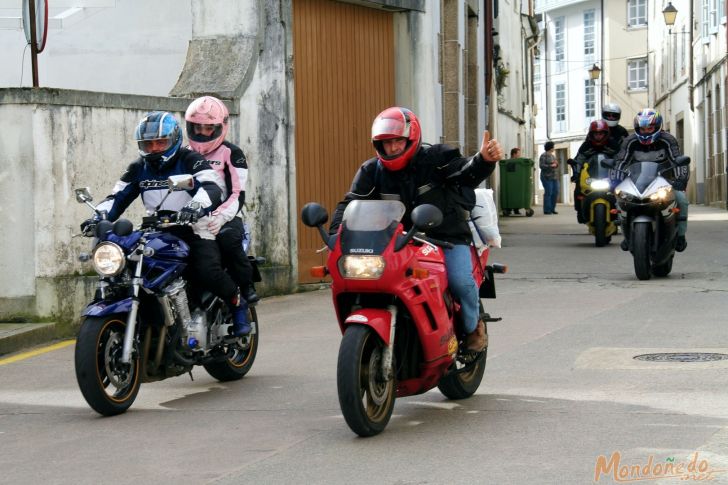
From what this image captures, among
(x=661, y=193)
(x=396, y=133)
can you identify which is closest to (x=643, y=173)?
(x=661, y=193)

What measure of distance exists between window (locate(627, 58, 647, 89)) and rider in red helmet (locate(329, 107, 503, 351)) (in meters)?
56.0

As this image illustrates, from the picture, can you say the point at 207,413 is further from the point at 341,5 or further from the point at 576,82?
the point at 576,82

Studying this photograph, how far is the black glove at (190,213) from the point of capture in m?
7.88

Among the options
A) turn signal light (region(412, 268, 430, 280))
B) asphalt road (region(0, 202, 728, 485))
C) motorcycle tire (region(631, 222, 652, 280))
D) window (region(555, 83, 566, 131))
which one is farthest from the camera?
window (region(555, 83, 566, 131))

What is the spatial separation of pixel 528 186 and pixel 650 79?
95.6 ft

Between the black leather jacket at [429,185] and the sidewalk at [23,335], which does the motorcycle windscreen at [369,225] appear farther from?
the sidewalk at [23,335]

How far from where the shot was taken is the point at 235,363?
8664 millimetres

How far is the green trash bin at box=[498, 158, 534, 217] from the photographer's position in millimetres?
32781

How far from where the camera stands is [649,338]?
384 inches

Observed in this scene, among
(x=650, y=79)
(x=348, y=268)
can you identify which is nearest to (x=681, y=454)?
(x=348, y=268)

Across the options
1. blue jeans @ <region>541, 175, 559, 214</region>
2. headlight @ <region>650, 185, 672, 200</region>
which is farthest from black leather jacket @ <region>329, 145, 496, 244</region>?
blue jeans @ <region>541, 175, 559, 214</region>

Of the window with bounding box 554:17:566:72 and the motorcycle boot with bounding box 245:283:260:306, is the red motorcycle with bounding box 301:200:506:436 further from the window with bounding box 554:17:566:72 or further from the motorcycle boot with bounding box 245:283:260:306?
the window with bounding box 554:17:566:72

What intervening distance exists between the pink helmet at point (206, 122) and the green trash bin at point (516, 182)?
2416cm

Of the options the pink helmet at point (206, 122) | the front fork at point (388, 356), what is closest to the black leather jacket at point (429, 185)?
the front fork at point (388, 356)
